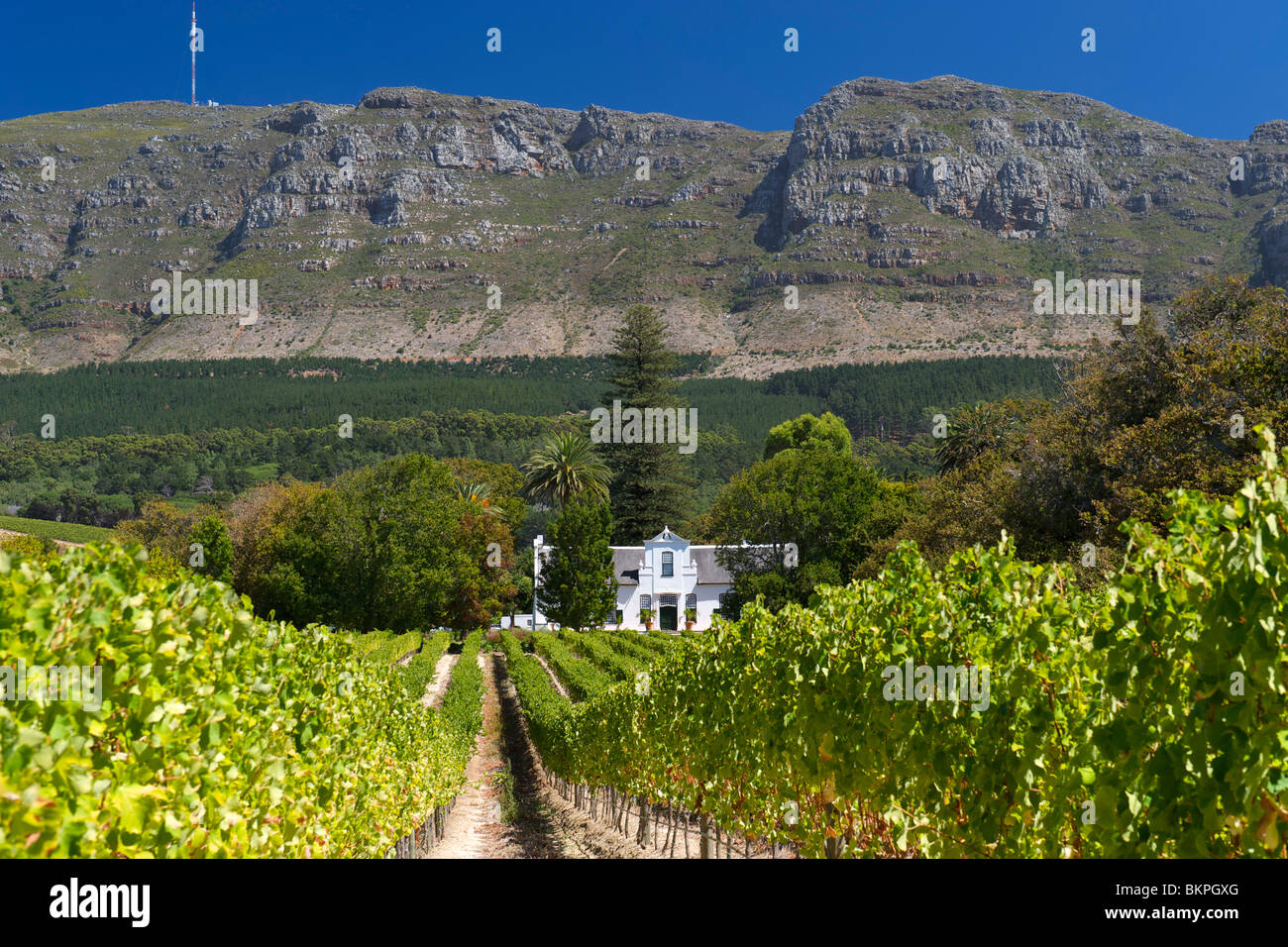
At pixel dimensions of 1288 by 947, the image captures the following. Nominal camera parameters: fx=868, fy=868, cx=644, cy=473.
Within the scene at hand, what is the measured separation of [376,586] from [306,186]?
17620cm

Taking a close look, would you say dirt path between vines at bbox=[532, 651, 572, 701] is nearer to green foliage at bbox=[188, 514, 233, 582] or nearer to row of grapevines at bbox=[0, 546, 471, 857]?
green foliage at bbox=[188, 514, 233, 582]

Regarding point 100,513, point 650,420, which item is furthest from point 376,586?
point 100,513

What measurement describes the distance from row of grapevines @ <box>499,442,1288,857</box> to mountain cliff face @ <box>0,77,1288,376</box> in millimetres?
125774

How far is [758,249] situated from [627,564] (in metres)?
132

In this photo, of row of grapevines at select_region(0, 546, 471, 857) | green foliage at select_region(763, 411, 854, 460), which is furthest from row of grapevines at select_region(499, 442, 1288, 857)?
green foliage at select_region(763, 411, 854, 460)

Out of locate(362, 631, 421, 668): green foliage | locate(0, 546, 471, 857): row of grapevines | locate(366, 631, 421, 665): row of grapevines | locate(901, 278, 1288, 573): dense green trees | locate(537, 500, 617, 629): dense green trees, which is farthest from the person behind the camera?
locate(537, 500, 617, 629): dense green trees

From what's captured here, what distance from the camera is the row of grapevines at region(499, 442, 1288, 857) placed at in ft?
9.34

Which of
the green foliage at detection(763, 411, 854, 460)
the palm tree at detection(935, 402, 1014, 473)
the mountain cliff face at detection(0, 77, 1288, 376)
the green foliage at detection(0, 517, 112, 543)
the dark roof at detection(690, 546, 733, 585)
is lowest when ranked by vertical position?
the dark roof at detection(690, 546, 733, 585)

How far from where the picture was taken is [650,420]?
217 ft

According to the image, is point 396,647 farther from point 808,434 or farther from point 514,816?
point 808,434

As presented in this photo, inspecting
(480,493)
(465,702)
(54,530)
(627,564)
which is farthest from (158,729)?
(54,530)

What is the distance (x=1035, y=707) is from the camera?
431 cm

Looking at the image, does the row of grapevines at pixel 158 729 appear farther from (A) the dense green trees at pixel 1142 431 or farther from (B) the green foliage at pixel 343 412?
(B) the green foliage at pixel 343 412
